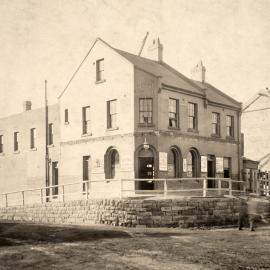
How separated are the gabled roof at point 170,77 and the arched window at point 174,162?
3886 mm

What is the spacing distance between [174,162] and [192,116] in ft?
11.4

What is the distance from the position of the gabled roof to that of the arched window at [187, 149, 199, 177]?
3.88 metres

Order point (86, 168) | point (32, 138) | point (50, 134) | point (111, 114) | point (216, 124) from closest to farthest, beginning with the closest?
point (111, 114) → point (86, 168) → point (216, 124) → point (50, 134) → point (32, 138)

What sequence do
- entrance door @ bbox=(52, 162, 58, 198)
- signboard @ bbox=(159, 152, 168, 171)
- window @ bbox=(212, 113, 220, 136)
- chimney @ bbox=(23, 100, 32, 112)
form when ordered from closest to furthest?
signboard @ bbox=(159, 152, 168, 171) → window @ bbox=(212, 113, 220, 136) → entrance door @ bbox=(52, 162, 58, 198) → chimney @ bbox=(23, 100, 32, 112)

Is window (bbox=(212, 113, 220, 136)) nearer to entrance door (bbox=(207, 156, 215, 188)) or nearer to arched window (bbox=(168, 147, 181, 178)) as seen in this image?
entrance door (bbox=(207, 156, 215, 188))

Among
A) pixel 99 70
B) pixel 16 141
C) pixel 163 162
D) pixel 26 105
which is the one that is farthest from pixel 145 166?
pixel 26 105

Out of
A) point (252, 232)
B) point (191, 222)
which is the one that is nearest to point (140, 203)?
point (191, 222)

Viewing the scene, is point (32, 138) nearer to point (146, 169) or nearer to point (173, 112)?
point (146, 169)

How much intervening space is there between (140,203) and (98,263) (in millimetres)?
8701

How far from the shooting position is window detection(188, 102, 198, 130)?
1062 inches

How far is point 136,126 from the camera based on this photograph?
79.5ft

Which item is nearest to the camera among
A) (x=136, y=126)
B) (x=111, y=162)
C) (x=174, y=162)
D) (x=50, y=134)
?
(x=136, y=126)

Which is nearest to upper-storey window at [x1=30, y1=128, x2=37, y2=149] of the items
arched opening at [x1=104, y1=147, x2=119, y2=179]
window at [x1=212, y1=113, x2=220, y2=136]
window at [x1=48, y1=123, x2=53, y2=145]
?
window at [x1=48, y1=123, x2=53, y2=145]

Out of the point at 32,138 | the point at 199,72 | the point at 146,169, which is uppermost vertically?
the point at 199,72
